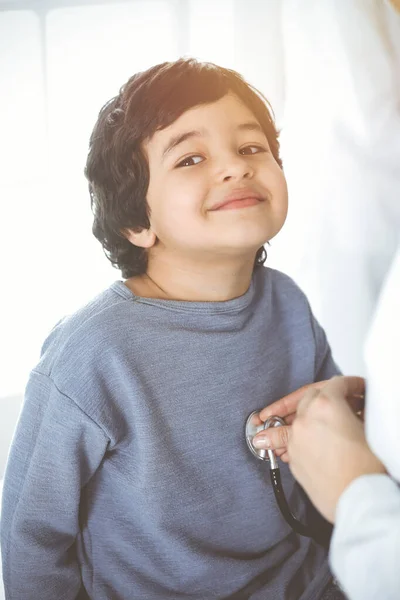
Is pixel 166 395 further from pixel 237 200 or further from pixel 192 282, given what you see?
pixel 237 200

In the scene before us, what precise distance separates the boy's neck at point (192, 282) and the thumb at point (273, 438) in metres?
0.22

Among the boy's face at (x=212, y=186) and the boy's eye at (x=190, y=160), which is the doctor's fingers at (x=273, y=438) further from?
the boy's eye at (x=190, y=160)

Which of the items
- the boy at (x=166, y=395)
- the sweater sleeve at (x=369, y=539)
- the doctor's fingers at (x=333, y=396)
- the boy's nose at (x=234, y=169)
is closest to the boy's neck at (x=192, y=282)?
the boy at (x=166, y=395)

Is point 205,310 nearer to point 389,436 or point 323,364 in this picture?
point 323,364

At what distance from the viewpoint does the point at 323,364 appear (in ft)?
3.35

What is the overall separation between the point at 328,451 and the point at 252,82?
2.32 feet

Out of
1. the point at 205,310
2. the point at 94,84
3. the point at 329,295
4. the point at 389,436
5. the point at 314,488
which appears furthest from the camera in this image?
the point at 329,295

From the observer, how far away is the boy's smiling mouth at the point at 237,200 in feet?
2.56

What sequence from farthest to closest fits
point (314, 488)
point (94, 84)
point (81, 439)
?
point (94, 84) → point (81, 439) → point (314, 488)

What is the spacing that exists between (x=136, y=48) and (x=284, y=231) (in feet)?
1.47

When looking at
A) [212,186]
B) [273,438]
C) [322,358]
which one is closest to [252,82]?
[212,186]

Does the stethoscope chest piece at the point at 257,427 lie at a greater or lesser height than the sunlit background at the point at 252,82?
lesser

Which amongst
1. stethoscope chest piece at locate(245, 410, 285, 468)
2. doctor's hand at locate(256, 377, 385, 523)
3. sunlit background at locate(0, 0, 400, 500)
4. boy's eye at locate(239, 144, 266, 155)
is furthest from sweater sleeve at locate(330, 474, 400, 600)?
sunlit background at locate(0, 0, 400, 500)

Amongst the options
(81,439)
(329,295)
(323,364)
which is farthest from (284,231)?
(81,439)
